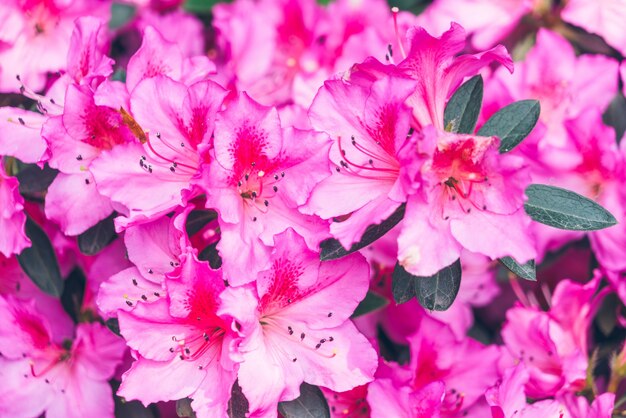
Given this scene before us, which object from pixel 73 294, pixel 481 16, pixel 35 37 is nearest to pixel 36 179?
pixel 73 294

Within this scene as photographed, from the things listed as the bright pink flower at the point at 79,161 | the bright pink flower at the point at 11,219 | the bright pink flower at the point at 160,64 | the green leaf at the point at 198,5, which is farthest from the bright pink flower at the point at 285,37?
the bright pink flower at the point at 11,219

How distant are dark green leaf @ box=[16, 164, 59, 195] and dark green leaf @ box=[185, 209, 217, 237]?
0.27 m

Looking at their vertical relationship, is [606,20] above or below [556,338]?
above

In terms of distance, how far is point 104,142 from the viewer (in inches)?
50.7

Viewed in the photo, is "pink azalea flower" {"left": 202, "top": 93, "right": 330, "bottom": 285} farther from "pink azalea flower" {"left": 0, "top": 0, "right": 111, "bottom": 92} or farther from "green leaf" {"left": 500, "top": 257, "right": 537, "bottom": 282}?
"pink azalea flower" {"left": 0, "top": 0, "right": 111, "bottom": 92}

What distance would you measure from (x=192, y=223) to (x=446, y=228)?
40 centimetres

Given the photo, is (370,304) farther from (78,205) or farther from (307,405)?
(78,205)

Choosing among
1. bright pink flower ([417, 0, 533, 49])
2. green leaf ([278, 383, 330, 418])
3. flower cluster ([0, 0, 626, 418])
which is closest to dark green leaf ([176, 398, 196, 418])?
flower cluster ([0, 0, 626, 418])

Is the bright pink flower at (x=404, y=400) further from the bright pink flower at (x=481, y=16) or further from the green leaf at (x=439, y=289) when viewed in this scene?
the bright pink flower at (x=481, y=16)

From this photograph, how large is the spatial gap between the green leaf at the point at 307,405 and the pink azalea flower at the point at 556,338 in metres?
0.36

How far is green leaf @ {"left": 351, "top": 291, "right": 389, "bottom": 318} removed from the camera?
4.62ft

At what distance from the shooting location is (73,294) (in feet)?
4.91

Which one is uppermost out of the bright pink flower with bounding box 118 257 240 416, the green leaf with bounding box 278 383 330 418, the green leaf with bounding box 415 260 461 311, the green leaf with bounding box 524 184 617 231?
the green leaf with bounding box 524 184 617 231

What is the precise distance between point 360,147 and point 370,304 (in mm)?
346
